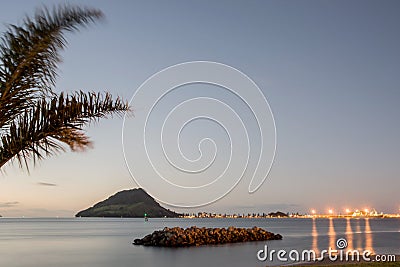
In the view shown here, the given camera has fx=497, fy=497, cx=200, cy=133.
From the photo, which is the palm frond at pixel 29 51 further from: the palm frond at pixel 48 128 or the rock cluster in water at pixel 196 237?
the rock cluster in water at pixel 196 237

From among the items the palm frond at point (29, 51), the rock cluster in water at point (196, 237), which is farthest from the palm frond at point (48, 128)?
the rock cluster in water at point (196, 237)

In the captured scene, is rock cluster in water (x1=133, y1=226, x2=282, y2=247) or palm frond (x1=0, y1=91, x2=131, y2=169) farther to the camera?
A: rock cluster in water (x1=133, y1=226, x2=282, y2=247)

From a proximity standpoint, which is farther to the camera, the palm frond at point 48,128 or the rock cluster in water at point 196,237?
the rock cluster in water at point 196,237

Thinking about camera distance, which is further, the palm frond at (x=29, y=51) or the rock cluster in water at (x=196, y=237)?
the rock cluster in water at (x=196, y=237)

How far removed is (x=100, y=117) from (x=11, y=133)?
1.29 metres

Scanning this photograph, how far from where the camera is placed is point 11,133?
7.10 meters

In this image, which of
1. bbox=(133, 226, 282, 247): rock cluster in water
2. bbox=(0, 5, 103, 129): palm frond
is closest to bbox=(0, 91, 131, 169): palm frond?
bbox=(0, 5, 103, 129): palm frond

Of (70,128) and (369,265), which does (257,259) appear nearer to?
(369,265)

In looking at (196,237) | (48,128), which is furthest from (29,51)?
(196,237)

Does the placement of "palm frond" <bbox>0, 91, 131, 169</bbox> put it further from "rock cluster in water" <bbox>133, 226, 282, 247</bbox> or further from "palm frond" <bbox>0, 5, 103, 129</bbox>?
"rock cluster in water" <bbox>133, 226, 282, 247</bbox>

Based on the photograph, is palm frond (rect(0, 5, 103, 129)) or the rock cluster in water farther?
the rock cluster in water

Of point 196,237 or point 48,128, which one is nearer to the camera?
point 48,128

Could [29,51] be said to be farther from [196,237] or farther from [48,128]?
[196,237]

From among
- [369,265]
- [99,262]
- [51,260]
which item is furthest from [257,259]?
[51,260]
